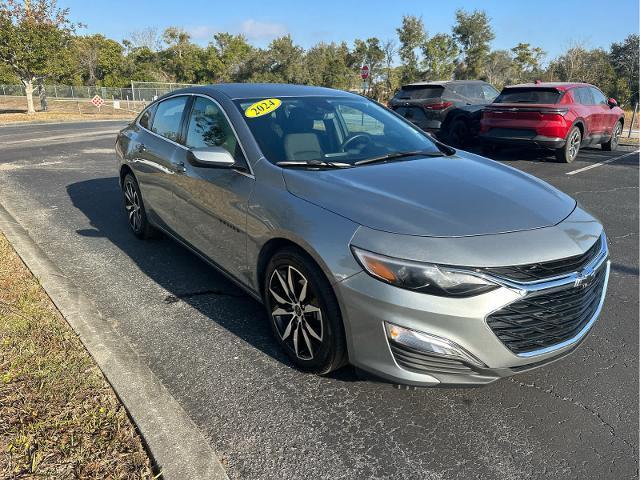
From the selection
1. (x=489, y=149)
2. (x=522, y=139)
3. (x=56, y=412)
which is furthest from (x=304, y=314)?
(x=489, y=149)

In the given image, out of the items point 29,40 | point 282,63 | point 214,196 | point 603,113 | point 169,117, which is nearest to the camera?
point 214,196

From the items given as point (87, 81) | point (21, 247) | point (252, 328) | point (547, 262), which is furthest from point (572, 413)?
point (87, 81)

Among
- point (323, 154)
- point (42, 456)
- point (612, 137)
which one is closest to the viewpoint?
point (42, 456)

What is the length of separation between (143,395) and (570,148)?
10417 mm

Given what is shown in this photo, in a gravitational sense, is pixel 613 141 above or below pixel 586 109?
below

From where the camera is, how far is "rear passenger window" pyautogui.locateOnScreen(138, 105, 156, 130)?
5035mm

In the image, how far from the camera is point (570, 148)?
34.4 ft

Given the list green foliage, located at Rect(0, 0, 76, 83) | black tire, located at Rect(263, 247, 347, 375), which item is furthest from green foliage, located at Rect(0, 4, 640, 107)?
black tire, located at Rect(263, 247, 347, 375)

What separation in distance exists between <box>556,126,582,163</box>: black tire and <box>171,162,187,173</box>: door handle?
→ 8879mm

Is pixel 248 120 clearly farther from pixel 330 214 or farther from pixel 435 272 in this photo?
pixel 435 272

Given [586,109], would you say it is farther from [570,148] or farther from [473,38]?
[473,38]

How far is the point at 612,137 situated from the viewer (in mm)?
12781

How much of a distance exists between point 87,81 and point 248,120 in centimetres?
6626

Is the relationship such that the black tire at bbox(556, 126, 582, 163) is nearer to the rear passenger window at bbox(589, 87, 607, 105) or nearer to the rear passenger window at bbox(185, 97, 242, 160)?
the rear passenger window at bbox(589, 87, 607, 105)
